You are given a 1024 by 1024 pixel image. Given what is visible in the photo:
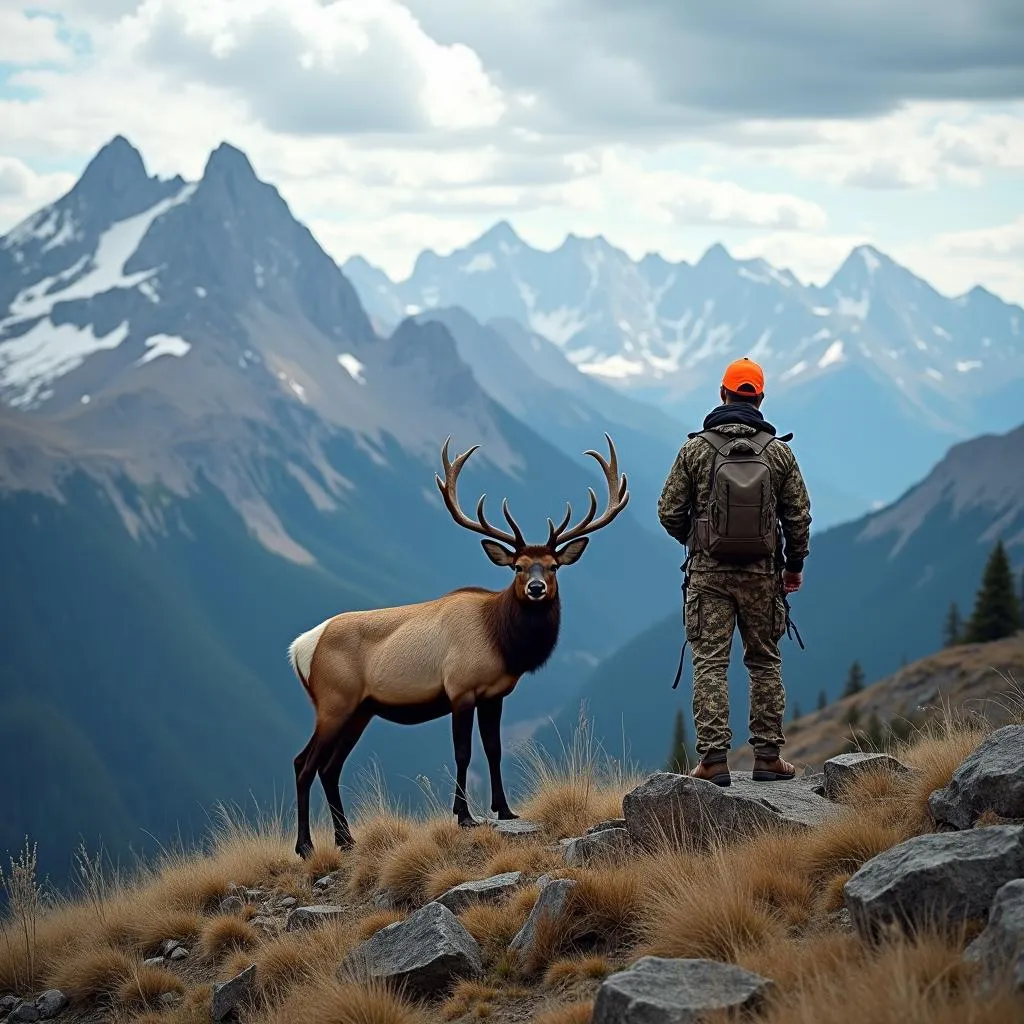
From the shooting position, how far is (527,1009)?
9039 mm

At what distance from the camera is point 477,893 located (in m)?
10.8

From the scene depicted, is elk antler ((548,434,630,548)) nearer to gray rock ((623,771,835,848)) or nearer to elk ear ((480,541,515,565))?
elk ear ((480,541,515,565))

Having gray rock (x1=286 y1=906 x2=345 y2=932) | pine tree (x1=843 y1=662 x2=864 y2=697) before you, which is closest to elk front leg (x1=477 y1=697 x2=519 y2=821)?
gray rock (x1=286 y1=906 x2=345 y2=932)

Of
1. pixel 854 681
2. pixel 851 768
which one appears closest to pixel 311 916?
pixel 851 768

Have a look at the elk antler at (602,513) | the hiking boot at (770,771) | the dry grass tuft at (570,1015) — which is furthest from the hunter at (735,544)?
the dry grass tuft at (570,1015)

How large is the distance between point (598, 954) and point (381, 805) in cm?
542

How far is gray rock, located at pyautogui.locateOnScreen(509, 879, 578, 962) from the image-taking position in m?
9.59

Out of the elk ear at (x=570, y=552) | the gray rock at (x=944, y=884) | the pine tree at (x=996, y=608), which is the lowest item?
the pine tree at (x=996, y=608)

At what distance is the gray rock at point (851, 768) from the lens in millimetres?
11508

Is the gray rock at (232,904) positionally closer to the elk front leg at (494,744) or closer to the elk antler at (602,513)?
the elk front leg at (494,744)

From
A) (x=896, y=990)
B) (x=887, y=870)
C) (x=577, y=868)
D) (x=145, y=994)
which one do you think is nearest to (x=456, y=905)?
(x=577, y=868)

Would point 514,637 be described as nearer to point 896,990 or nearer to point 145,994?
point 145,994

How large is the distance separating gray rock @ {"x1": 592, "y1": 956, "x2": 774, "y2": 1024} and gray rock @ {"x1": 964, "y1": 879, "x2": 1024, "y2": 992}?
1101mm

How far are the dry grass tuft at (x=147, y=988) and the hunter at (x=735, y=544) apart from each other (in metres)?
4.38
